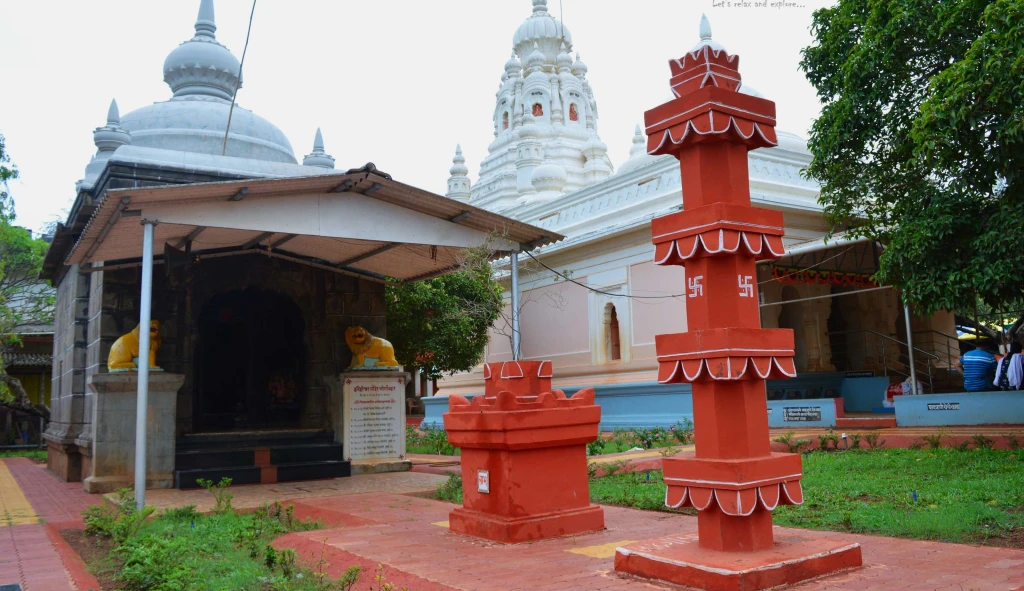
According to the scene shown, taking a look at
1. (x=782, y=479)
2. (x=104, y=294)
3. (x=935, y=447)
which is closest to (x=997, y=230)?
(x=935, y=447)

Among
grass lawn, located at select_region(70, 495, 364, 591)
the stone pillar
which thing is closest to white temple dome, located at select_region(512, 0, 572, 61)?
the stone pillar

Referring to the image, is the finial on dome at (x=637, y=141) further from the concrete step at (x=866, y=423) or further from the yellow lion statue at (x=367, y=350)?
the yellow lion statue at (x=367, y=350)

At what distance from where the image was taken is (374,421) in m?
11.9

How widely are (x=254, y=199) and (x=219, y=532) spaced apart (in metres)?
3.31

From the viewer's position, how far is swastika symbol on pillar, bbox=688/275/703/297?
4988mm

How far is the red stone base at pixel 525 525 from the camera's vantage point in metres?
5.97

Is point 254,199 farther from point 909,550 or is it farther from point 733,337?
point 909,550

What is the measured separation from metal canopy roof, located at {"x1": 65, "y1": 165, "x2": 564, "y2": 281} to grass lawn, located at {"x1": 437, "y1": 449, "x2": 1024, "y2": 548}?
9.69 feet

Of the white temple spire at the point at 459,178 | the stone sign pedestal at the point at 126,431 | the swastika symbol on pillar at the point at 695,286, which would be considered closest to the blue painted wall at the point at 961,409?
the swastika symbol on pillar at the point at 695,286

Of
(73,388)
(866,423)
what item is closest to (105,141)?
(73,388)

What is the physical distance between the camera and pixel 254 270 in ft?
39.3

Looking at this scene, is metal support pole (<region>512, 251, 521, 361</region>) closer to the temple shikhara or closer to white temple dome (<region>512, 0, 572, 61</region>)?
the temple shikhara

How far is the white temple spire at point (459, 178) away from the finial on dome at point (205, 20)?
66.1 ft

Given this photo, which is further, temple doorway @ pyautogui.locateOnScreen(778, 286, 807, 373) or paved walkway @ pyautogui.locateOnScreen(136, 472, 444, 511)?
temple doorway @ pyautogui.locateOnScreen(778, 286, 807, 373)
